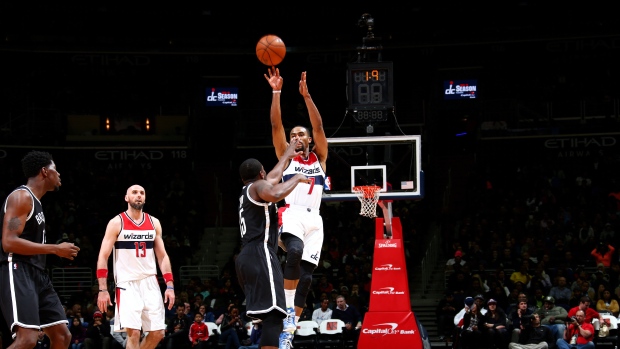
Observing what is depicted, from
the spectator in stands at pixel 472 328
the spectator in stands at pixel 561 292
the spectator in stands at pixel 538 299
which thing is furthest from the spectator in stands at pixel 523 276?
the spectator in stands at pixel 472 328

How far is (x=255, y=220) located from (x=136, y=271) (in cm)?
278

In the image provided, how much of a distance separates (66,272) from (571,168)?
50.9 ft

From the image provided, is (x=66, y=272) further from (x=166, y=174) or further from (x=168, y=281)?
(x=168, y=281)

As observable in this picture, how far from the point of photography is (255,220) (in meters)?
8.36

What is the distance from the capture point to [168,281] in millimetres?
10484

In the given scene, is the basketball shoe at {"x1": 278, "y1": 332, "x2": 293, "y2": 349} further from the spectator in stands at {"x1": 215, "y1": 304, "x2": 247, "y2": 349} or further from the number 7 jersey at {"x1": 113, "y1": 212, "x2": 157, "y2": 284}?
the spectator in stands at {"x1": 215, "y1": 304, "x2": 247, "y2": 349}

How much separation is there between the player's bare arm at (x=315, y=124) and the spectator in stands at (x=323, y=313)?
28.6 ft

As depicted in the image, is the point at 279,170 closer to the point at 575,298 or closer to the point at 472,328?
the point at 472,328

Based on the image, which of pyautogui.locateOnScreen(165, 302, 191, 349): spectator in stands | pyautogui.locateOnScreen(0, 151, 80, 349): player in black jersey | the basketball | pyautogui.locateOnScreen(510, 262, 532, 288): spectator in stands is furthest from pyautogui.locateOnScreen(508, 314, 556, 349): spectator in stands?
pyautogui.locateOnScreen(0, 151, 80, 349): player in black jersey

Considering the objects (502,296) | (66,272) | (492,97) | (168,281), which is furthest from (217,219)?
(168,281)

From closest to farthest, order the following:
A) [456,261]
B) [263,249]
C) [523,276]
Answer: [263,249], [523,276], [456,261]

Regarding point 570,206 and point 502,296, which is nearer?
point 502,296

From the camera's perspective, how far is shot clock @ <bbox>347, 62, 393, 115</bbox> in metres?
15.7

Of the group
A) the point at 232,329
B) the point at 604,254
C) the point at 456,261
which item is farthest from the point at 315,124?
the point at 604,254
